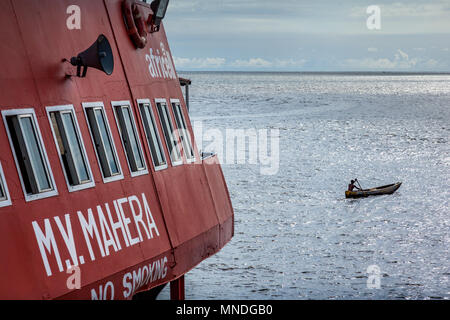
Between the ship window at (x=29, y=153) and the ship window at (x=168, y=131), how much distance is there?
527cm

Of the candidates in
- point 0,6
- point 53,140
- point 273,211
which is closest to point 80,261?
point 53,140

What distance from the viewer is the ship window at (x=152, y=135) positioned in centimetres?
1383

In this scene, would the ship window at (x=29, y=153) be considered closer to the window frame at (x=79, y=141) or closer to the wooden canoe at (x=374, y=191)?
the window frame at (x=79, y=141)

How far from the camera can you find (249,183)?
59.6 meters

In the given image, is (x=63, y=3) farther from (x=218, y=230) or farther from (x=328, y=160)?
(x=328, y=160)

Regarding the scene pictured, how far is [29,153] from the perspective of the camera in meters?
9.57

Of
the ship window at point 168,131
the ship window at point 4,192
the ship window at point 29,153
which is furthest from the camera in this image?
the ship window at point 168,131

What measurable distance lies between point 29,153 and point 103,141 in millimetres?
2291

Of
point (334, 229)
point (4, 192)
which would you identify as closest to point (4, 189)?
point (4, 192)

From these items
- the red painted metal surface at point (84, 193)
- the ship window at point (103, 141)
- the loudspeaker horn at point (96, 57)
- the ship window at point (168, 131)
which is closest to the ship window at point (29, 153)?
the red painted metal surface at point (84, 193)

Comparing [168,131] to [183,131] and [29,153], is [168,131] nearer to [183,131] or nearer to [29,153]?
[183,131]

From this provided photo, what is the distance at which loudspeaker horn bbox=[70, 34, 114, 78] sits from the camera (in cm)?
1062

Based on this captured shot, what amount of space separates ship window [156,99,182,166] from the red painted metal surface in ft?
0.63
